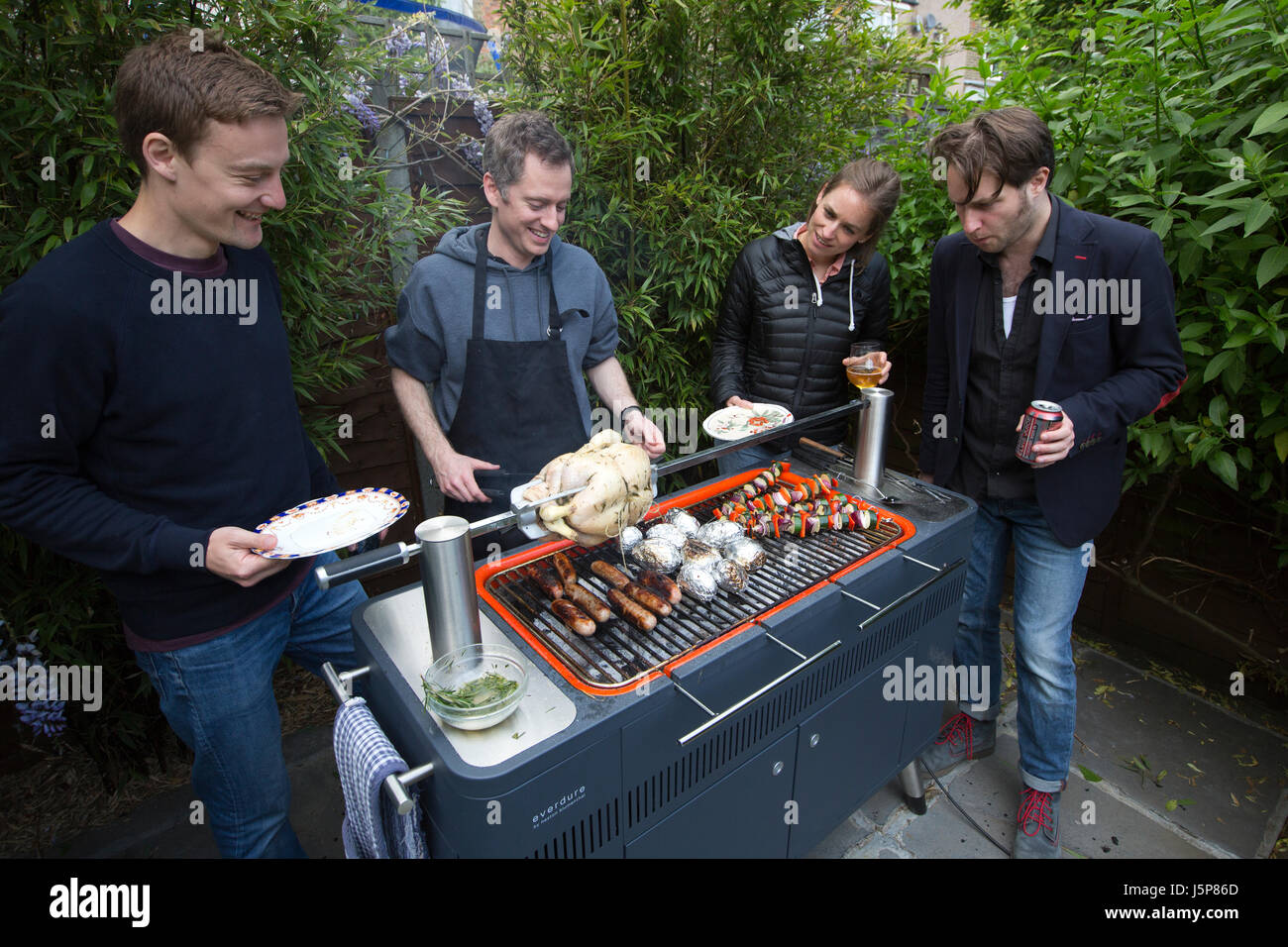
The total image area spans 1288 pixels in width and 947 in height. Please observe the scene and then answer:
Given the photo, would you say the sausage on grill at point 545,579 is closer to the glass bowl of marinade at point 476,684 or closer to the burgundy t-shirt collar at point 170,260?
the glass bowl of marinade at point 476,684

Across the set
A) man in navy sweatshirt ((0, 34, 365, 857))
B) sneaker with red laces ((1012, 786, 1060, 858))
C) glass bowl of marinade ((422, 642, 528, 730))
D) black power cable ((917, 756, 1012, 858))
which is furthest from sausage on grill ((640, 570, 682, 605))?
sneaker with red laces ((1012, 786, 1060, 858))

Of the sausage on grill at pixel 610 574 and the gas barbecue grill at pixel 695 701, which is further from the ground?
the sausage on grill at pixel 610 574

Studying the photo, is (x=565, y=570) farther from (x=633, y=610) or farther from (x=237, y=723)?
(x=237, y=723)

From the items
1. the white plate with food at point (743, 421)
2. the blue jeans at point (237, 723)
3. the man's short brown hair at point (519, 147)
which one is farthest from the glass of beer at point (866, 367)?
the blue jeans at point (237, 723)

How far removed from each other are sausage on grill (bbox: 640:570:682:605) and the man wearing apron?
617 millimetres

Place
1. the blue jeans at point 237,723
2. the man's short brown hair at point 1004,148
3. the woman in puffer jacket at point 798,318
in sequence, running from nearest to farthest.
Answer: the blue jeans at point 237,723 → the man's short brown hair at point 1004,148 → the woman in puffer jacket at point 798,318

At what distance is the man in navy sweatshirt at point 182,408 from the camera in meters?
1.62

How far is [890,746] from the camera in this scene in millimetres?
2588

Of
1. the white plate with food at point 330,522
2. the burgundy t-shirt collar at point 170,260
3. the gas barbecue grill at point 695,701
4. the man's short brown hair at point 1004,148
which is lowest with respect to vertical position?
the gas barbecue grill at point 695,701

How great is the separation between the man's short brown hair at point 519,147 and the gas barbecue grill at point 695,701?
4.30ft

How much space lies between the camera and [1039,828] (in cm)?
280

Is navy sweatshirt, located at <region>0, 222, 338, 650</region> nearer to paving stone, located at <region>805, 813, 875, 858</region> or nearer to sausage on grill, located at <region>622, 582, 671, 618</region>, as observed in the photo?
sausage on grill, located at <region>622, 582, 671, 618</region>

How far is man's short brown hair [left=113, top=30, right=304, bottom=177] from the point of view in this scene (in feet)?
5.37

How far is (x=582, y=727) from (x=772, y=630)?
60 centimetres
